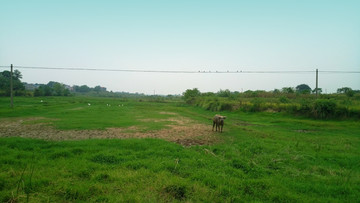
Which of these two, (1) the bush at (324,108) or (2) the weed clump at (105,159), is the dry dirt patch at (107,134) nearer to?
(2) the weed clump at (105,159)

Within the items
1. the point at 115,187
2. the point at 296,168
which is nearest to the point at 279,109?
the point at 296,168

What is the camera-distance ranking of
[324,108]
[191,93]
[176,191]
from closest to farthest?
1. [176,191]
2. [324,108]
3. [191,93]

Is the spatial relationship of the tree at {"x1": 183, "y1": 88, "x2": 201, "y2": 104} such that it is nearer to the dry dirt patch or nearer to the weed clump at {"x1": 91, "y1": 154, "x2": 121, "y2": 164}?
the dry dirt patch

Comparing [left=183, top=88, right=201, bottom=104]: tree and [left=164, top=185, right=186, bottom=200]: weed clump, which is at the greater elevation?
[left=183, top=88, right=201, bottom=104]: tree

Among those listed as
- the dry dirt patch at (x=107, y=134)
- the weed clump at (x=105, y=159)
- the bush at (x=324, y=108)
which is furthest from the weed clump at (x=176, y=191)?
the bush at (x=324, y=108)

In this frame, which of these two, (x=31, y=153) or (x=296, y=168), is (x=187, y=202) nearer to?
(x=296, y=168)

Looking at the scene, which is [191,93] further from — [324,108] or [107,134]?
[107,134]

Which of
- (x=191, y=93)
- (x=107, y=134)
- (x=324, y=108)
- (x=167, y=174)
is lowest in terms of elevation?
(x=107, y=134)

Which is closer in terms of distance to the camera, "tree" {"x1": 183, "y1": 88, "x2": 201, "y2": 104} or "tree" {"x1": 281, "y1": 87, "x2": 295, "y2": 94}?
"tree" {"x1": 281, "y1": 87, "x2": 295, "y2": 94}

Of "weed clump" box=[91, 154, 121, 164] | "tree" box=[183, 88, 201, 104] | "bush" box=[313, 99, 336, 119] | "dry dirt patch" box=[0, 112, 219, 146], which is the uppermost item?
"tree" box=[183, 88, 201, 104]

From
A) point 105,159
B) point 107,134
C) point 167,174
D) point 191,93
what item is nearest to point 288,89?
point 191,93

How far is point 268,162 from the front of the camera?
19.6 ft

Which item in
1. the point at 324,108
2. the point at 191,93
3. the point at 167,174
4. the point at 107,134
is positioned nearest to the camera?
the point at 167,174

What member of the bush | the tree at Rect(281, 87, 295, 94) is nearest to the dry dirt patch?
the bush
